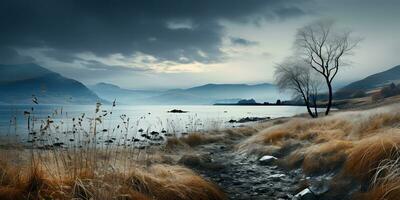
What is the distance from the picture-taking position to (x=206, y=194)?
6.57 m

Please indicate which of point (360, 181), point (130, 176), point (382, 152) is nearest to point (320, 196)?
point (360, 181)

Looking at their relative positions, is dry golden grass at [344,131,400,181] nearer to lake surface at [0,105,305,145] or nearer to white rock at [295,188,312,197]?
white rock at [295,188,312,197]

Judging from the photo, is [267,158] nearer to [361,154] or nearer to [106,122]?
[361,154]

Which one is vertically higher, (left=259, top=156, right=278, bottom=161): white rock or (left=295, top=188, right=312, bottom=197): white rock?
(left=259, top=156, right=278, bottom=161): white rock

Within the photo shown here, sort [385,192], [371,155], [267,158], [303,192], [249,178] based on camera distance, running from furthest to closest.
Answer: [267,158] < [249,178] < [303,192] < [371,155] < [385,192]

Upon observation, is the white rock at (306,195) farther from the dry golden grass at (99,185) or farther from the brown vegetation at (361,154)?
the dry golden grass at (99,185)

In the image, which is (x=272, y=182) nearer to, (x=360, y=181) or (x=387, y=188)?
(x=360, y=181)

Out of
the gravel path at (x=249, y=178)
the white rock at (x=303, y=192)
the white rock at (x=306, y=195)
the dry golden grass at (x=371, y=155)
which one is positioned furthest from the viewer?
the gravel path at (x=249, y=178)

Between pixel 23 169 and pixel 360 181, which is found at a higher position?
pixel 23 169

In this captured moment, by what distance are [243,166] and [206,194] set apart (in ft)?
14.3

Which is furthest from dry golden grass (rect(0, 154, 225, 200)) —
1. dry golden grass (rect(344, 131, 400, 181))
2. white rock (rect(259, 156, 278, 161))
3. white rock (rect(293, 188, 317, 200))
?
white rock (rect(259, 156, 278, 161))

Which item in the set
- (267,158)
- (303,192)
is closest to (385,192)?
(303,192)

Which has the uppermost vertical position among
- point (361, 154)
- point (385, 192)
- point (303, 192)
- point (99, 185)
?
point (361, 154)

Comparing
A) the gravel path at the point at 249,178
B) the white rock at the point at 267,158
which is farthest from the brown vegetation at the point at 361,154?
the gravel path at the point at 249,178
